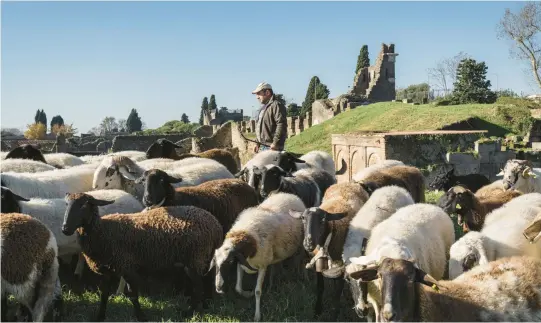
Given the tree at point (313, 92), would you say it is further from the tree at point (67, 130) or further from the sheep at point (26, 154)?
the sheep at point (26, 154)

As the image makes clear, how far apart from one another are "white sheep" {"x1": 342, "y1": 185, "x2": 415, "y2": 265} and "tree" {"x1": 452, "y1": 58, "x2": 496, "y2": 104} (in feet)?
85.2

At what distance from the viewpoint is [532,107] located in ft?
86.3

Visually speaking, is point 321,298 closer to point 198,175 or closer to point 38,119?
point 198,175

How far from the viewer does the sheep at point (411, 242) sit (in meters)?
4.53

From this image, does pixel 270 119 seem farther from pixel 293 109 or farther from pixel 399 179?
pixel 293 109

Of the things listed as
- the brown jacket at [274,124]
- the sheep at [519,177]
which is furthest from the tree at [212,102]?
the sheep at [519,177]

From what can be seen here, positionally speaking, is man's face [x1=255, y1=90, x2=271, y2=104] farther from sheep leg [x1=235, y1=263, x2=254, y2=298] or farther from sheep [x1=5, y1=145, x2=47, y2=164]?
sheep [x1=5, y1=145, x2=47, y2=164]

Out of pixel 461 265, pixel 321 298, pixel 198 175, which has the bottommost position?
pixel 321 298

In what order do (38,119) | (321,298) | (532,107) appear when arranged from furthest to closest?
(38,119)
(532,107)
(321,298)

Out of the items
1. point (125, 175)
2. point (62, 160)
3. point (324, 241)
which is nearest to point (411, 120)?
point (62, 160)

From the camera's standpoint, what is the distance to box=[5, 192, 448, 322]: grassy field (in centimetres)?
557

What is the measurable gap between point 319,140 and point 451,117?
7380 mm

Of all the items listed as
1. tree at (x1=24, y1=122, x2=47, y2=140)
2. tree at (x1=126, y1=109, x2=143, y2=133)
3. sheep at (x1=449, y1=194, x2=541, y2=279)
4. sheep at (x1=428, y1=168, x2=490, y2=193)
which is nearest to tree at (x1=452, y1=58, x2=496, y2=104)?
sheep at (x1=428, y1=168, x2=490, y2=193)

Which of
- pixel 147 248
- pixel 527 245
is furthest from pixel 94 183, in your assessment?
pixel 527 245
